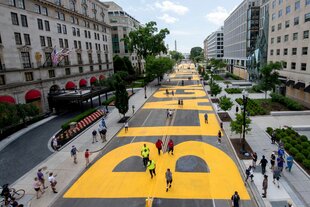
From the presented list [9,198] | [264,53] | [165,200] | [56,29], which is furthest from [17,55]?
[264,53]

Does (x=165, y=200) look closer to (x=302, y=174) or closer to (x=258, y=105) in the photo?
(x=302, y=174)

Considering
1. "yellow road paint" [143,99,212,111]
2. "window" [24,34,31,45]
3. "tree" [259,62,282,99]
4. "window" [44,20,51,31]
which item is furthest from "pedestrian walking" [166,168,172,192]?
"window" [44,20,51,31]

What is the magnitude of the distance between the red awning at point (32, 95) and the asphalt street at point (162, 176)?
19584mm

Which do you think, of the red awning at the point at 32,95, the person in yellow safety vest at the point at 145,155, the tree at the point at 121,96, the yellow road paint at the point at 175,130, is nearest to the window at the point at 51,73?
the red awning at the point at 32,95

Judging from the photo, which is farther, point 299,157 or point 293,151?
point 293,151

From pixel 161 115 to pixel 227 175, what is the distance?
19047 mm

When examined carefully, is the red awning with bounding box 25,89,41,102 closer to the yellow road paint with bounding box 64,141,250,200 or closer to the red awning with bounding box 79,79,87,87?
the red awning with bounding box 79,79,87,87

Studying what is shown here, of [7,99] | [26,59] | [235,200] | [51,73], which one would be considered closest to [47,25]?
[51,73]

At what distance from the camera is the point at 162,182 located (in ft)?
53.5

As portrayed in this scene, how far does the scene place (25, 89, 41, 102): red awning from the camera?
36844 mm

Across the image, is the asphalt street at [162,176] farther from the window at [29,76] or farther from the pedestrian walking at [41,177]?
the window at [29,76]

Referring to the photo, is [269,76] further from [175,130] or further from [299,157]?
[299,157]

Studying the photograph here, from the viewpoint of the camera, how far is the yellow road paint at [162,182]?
1504 cm

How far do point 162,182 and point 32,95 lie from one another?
101 ft
